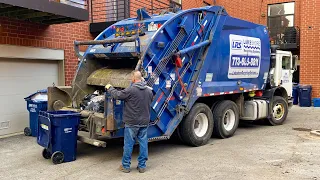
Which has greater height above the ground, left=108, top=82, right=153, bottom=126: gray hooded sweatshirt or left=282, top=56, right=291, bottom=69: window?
left=282, top=56, right=291, bottom=69: window

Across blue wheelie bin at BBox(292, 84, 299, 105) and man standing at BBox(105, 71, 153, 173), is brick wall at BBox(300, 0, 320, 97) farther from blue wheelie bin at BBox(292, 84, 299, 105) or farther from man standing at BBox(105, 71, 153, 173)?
man standing at BBox(105, 71, 153, 173)

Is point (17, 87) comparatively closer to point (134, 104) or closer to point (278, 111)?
point (134, 104)

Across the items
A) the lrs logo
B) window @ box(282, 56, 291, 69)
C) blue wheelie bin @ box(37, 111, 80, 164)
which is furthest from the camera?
window @ box(282, 56, 291, 69)

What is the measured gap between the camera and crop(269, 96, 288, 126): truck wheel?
10.5m

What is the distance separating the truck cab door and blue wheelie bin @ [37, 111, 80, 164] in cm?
653

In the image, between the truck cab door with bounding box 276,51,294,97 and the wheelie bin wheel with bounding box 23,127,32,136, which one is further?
the truck cab door with bounding box 276,51,294,97

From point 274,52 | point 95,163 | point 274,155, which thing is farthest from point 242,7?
point 95,163

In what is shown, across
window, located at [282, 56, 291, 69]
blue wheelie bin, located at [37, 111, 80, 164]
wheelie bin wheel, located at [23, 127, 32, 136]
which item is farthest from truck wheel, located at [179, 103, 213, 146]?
window, located at [282, 56, 291, 69]

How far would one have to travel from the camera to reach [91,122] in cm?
652

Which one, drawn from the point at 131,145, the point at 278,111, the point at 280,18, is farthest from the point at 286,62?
the point at 280,18

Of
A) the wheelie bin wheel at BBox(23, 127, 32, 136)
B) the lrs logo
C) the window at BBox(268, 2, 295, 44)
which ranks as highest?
the window at BBox(268, 2, 295, 44)

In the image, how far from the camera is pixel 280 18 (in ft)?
57.6

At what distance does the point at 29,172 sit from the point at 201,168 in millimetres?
2876

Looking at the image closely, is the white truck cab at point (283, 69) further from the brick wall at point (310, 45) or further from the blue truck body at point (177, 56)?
the brick wall at point (310, 45)
